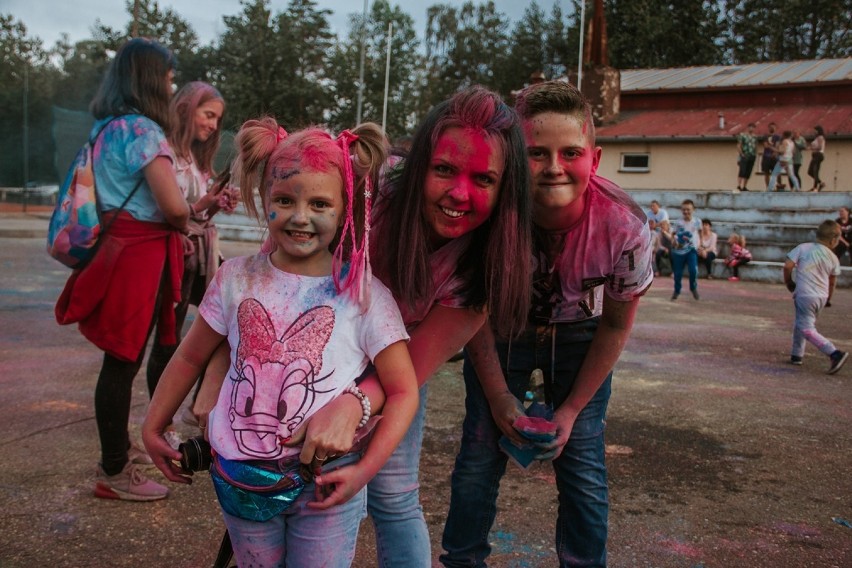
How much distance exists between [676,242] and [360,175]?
11505mm

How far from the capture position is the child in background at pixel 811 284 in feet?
22.9

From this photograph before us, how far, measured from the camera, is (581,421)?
2533 millimetres

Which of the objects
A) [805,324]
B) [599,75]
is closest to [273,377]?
[805,324]

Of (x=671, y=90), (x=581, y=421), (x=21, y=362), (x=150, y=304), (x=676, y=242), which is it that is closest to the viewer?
(x=581, y=421)

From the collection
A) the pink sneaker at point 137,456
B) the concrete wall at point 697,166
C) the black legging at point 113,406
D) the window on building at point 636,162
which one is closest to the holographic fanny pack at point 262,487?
the black legging at point 113,406

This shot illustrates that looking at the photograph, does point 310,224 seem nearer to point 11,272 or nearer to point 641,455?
point 641,455

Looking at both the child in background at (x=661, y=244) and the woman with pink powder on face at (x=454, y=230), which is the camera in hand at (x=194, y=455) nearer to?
the woman with pink powder on face at (x=454, y=230)

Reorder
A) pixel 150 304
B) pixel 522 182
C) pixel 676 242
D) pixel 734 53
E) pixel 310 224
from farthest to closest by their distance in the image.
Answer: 1. pixel 734 53
2. pixel 676 242
3. pixel 150 304
4. pixel 522 182
5. pixel 310 224

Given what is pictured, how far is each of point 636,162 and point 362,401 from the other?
24.3 m

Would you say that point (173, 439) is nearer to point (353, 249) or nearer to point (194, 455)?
point (194, 455)

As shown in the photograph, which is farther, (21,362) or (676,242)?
(676,242)

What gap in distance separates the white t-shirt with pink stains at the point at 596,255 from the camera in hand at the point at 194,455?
44.6 inches

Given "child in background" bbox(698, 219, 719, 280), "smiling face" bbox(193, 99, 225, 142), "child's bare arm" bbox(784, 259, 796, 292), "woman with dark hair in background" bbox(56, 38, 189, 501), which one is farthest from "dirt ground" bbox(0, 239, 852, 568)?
"child in background" bbox(698, 219, 719, 280)

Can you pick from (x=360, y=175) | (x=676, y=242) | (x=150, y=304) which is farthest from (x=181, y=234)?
(x=676, y=242)
